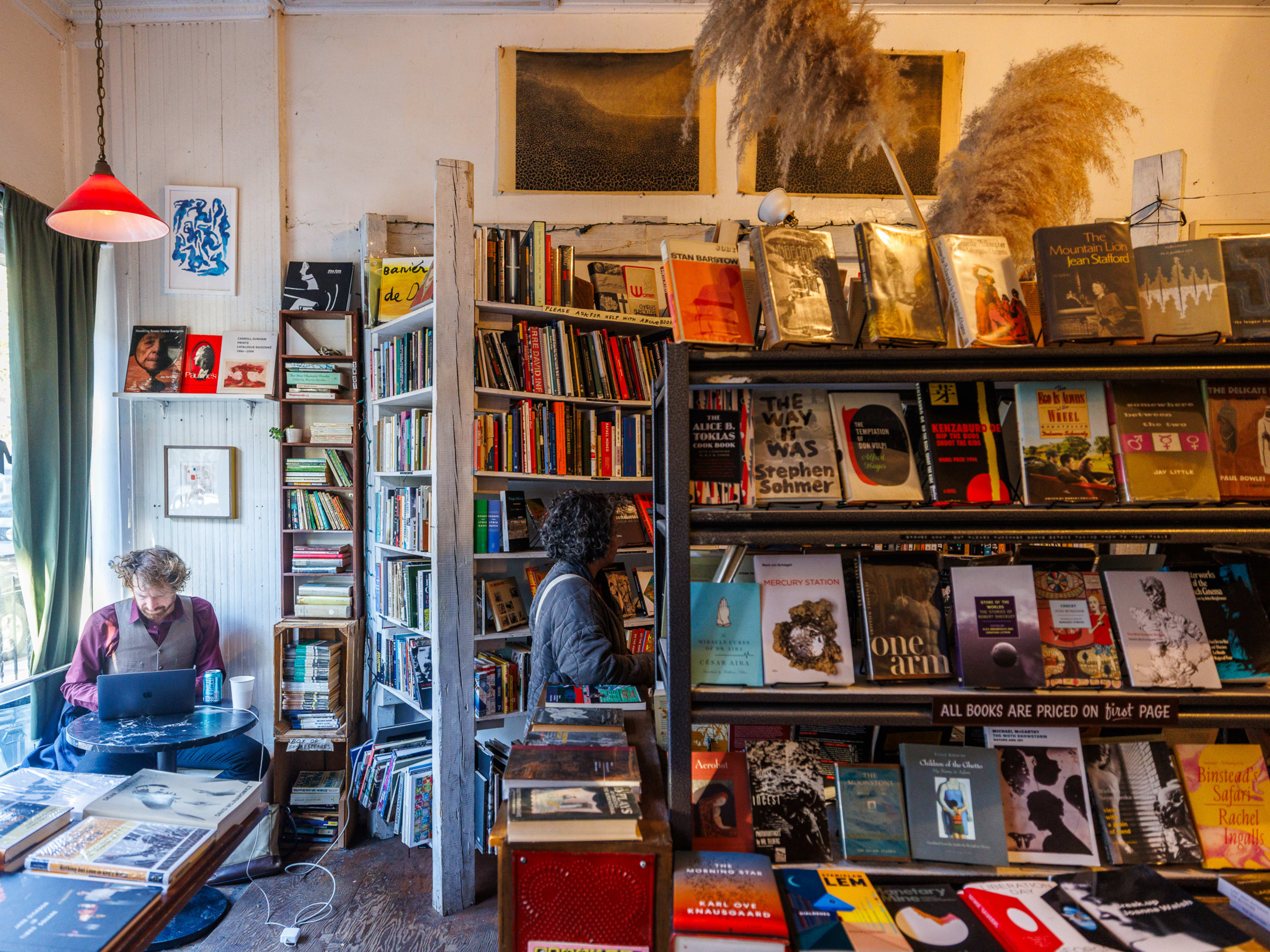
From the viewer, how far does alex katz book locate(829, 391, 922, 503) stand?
118 cm

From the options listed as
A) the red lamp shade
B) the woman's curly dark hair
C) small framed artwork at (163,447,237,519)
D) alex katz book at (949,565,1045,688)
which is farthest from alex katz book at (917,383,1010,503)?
small framed artwork at (163,447,237,519)

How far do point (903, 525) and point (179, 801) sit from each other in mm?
1789

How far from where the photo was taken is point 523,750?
1.17 metres

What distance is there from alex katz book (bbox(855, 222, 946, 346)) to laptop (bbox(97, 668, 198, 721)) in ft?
9.41

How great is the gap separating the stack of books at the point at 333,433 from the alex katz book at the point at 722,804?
2642 millimetres

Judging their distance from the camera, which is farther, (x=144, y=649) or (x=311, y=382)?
(x=311, y=382)

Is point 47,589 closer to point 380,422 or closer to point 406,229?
point 380,422

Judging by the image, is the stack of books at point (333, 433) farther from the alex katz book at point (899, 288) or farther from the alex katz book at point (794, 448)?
the alex katz book at point (899, 288)

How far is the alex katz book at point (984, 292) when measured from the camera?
118 centimetres

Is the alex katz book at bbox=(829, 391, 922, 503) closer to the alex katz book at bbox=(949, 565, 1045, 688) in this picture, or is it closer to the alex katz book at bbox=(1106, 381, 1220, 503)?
the alex katz book at bbox=(949, 565, 1045, 688)

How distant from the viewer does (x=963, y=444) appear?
1.19 meters

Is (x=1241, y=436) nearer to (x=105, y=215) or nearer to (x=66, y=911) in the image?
(x=66, y=911)

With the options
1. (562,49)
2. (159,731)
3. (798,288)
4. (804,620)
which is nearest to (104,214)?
(159,731)

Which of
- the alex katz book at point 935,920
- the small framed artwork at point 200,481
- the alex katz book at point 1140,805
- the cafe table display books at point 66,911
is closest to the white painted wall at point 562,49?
the small framed artwork at point 200,481
